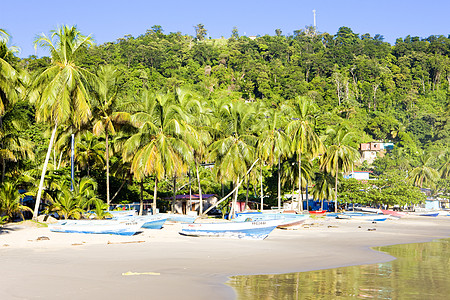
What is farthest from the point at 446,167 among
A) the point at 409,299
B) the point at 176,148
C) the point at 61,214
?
the point at 409,299

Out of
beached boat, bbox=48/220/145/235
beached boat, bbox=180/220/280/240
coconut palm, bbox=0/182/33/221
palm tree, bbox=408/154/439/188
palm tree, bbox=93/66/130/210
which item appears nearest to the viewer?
beached boat, bbox=48/220/145/235

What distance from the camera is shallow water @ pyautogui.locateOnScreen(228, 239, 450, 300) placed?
12552mm

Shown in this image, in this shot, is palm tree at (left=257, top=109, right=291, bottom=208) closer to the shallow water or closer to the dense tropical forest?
the dense tropical forest

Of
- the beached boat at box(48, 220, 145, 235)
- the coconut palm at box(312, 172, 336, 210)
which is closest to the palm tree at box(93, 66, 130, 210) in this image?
the beached boat at box(48, 220, 145, 235)

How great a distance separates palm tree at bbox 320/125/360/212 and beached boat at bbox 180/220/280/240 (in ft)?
106

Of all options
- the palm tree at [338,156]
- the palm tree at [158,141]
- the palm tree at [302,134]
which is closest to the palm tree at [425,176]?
the palm tree at [338,156]

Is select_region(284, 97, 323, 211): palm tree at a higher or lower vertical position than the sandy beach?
higher

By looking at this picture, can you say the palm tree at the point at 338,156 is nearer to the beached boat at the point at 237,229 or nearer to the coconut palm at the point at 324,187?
the coconut palm at the point at 324,187

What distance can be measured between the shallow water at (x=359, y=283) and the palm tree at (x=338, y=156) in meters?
37.2

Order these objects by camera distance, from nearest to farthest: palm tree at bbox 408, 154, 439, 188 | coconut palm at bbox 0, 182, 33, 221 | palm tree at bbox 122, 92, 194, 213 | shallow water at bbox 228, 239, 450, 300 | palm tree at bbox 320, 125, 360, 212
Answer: shallow water at bbox 228, 239, 450, 300 < coconut palm at bbox 0, 182, 33, 221 < palm tree at bbox 122, 92, 194, 213 < palm tree at bbox 320, 125, 360, 212 < palm tree at bbox 408, 154, 439, 188

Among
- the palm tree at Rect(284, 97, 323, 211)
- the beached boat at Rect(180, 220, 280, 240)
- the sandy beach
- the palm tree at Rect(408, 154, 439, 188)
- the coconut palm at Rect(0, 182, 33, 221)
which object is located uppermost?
the palm tree at Rect(284, 97, 323, 211)

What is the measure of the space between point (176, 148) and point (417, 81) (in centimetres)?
12571

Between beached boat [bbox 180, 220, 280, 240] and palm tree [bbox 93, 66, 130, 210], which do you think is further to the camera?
palm tree [bbox 93, 66, 130, 210]

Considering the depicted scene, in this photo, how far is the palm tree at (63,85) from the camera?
2702cm
